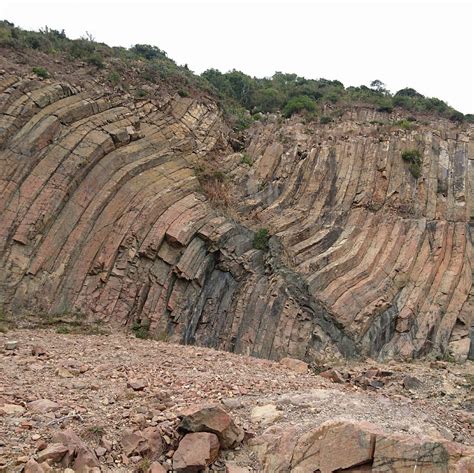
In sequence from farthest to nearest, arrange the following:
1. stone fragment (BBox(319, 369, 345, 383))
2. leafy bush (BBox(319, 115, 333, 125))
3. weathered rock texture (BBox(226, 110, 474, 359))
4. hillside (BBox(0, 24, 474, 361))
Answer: leafy bush (BBox(319, 115, 333, 125)) < weathered rock texture (BBox(226, 110, 474, 359)) < hillside (BBox(0, 24, 474, 361)) < stone fragment (BBox(319, 369, 345, 383))

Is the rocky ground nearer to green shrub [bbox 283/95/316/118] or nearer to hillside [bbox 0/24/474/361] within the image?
hillside [bbox 0/24/474/361]

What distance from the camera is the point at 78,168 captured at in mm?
15977

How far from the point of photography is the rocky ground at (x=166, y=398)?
22.3ft

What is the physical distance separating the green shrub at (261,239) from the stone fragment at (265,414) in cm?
989

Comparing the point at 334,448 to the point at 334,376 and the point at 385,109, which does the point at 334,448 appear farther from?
the point at 385,109

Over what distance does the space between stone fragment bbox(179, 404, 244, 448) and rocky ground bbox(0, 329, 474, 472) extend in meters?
0.12

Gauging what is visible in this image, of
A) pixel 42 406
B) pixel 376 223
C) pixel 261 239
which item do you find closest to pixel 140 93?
pixel 261 239

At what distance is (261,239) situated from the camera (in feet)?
60.5

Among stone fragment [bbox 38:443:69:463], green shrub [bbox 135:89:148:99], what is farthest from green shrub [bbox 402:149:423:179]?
stone fragment [bbox 38:443:69:463]

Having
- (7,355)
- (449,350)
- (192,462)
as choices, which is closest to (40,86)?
(7,355)

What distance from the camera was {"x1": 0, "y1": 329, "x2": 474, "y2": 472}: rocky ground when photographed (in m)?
6.79

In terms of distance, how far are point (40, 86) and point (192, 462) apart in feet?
48.1

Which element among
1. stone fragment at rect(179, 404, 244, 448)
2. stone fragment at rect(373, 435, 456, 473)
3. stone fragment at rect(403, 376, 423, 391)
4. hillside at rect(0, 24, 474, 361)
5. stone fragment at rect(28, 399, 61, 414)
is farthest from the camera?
hillside at rect(0, 24, 474, 361)

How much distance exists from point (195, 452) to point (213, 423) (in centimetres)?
49
